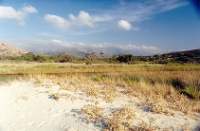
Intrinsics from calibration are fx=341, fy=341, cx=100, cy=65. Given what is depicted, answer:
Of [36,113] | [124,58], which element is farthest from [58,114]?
[124,58]

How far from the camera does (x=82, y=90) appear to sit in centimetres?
1398

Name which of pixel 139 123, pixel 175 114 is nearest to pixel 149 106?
pixel 175 114

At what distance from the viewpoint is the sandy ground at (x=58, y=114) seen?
9.60 meters

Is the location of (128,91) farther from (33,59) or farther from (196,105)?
(33,59)

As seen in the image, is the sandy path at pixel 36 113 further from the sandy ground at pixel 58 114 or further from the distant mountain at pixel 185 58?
the distant mountain at pixel 185 58

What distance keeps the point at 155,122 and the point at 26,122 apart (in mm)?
3848

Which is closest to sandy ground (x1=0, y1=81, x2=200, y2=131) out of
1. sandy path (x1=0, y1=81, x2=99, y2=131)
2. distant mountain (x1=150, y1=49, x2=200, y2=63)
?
sandy path (x1=0, y1=81, x2=99, y2=131)

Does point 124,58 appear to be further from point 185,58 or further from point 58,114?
point 58,114

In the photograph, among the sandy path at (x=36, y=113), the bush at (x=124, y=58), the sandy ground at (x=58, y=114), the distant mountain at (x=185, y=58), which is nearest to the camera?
the sandy ground at (x=58, y=114)

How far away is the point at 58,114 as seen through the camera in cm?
1088

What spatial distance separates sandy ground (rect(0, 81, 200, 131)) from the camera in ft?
31.5

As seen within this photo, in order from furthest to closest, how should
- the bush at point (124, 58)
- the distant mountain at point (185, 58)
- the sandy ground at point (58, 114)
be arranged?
1. the bush at point (124, 58)
2. the distant mountain at point (185, 58)
3. the sandy ground at point (58, 114)

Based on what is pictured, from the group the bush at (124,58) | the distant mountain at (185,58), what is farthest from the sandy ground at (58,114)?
the bush at (124,58)

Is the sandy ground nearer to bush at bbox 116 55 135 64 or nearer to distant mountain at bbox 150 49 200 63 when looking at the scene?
distant mountain at bbox 150 49 200 63
